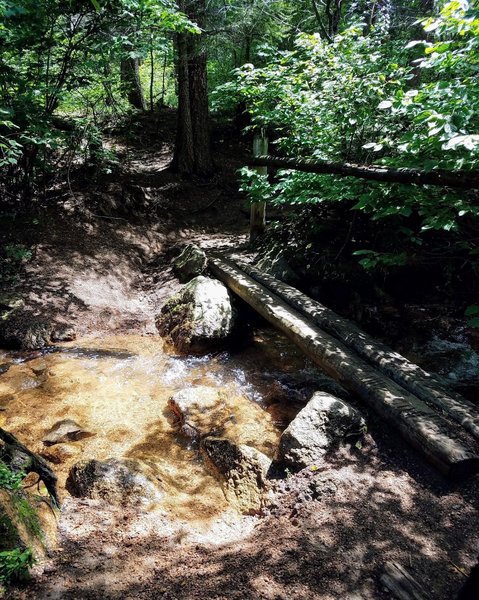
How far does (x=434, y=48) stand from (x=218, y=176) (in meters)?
8.34

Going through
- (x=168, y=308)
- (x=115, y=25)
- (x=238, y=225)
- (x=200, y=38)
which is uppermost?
(x=200, y=38)

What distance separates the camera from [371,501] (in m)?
2.90

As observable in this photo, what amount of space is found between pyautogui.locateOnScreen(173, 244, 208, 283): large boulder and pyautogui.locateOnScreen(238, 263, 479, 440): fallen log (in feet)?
6.46

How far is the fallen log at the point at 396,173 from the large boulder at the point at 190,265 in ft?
8.50

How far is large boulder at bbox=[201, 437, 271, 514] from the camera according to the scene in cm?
316

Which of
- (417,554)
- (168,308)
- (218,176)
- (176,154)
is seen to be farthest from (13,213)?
(417,554)

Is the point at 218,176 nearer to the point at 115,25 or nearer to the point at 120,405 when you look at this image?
the point at 115,25

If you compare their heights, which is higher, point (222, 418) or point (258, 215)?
point (258, 215)

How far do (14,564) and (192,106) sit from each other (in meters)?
10.8

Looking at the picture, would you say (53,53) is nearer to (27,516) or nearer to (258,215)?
(258,215)

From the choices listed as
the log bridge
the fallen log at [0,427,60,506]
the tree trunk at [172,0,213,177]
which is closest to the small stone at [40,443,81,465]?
the fallen log at [0,427,60,506]

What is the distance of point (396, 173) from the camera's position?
3.96m

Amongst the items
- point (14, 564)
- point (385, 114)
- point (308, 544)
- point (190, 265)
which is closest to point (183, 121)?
point (190, 265)

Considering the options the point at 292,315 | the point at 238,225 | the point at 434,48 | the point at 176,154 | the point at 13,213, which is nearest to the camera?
the point at 434,48
